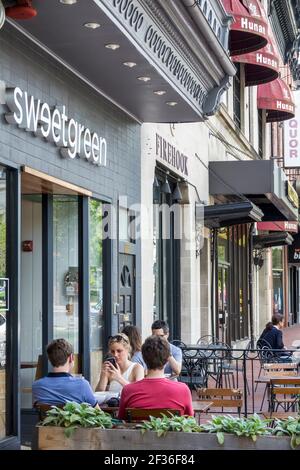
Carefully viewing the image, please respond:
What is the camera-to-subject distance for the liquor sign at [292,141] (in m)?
30.6

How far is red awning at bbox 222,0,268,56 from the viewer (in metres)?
18.7

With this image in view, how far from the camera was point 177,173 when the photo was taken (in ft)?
56.3

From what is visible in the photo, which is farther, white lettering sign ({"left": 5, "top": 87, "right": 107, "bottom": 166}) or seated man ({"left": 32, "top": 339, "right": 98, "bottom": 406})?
white lettering sign ({"left": 5, "top": 87, "right": 107, "bottom": 166})

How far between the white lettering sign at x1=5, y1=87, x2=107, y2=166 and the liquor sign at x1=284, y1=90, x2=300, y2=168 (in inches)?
745

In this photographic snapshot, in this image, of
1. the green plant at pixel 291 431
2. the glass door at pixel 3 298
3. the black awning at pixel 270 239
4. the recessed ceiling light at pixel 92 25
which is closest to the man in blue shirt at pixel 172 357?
the glass door at pixel 3 298

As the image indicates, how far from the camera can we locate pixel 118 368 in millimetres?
9000

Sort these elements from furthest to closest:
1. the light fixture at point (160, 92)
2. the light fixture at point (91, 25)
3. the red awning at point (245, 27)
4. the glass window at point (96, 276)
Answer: the red awning at point (245, 27) < the glass window at point (96, 276) < the light fixture at point (160, 92) < the light fixture at point (91, 25)

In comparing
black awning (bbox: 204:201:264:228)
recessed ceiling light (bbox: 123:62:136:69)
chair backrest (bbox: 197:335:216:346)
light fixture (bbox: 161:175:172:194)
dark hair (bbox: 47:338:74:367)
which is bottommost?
chair backrest (bbox: 197:335:216:346)

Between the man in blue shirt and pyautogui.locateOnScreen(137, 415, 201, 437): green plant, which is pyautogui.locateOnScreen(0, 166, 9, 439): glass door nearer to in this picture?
the man in blue shirt

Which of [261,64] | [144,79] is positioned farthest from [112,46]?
[261,64]

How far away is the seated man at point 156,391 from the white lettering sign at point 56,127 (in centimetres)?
321

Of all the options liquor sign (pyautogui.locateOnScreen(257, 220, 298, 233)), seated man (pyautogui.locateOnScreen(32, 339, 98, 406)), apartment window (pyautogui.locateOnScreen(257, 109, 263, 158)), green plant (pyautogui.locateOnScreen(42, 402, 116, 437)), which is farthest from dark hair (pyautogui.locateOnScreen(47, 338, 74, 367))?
apartment window (pyautogui.locateOnScreen(257, 109, 263, 158))

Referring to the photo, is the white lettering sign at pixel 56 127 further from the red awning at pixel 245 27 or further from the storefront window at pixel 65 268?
the red awning at pixel 245 27
